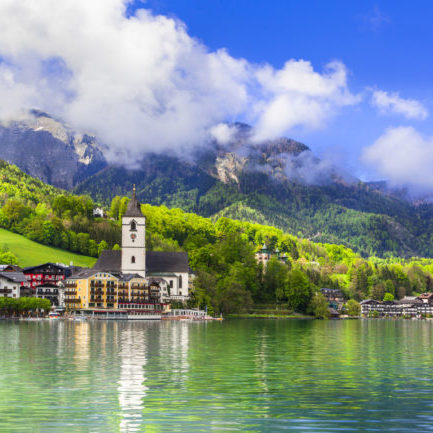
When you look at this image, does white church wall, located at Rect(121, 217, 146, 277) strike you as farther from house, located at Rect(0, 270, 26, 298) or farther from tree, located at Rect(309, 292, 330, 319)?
tree, located at Rect(309, 292, 330, 319)

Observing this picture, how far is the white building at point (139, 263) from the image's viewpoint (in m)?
177

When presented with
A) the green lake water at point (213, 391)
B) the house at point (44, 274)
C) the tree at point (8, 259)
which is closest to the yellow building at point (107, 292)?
the house at point (44, 274)

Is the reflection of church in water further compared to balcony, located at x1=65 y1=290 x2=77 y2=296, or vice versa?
balcony, located at x1=65 y1=290 x2=77 y2=296

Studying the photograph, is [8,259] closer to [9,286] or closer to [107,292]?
[9,286]

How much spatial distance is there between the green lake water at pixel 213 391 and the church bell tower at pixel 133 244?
117 m

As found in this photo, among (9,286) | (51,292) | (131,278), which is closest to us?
(9,286)

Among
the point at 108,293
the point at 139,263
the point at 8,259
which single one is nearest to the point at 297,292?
the point at 139,263

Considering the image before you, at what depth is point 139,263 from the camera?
582 ft

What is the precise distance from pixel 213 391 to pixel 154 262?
491 ft

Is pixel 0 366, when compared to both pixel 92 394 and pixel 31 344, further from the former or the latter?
pixel 31 344

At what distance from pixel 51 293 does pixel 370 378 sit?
143 meters

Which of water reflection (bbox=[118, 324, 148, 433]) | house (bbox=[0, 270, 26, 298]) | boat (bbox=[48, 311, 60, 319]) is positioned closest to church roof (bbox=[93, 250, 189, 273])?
house (bbox=[0, 270, 26, 298])

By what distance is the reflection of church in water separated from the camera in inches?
6531

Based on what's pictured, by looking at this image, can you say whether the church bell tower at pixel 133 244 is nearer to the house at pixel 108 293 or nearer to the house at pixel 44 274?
the house at pixel 108 293
